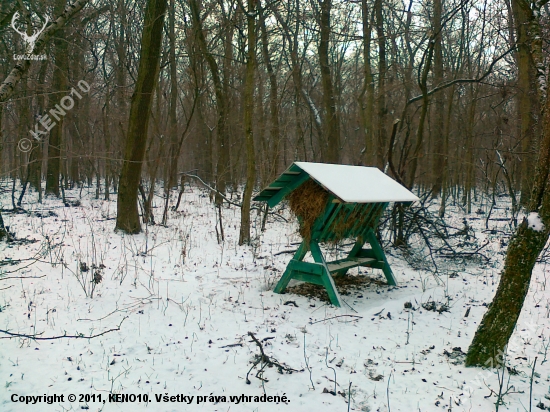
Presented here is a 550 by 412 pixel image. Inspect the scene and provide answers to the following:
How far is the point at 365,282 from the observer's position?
645 cm

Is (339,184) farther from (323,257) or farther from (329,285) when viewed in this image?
(329,285)

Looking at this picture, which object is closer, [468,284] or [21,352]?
[21,352]

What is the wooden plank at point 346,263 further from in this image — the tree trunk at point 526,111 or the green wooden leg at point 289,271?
the tree trunk at point 526,111

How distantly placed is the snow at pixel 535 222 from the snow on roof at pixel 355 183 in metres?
1.81

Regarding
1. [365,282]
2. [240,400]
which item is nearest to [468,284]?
[365,282]

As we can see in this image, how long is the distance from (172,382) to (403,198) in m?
4.09

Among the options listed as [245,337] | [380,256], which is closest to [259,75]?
[380,256]

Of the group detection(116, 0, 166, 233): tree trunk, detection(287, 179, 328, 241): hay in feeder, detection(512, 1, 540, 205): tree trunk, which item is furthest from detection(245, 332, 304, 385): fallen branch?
detection(512, 1, 540, 205): tree trunk

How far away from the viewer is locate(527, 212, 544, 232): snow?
321cm

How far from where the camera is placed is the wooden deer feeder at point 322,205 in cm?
503

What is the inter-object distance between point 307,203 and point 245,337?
190 centimetres

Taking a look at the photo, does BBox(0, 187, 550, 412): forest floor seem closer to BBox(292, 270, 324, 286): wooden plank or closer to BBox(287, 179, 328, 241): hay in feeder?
BBox(292, 270, 324, 286): wooden plank

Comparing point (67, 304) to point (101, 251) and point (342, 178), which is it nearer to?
point (101, 251)

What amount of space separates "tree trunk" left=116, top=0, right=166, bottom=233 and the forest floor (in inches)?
64.3
